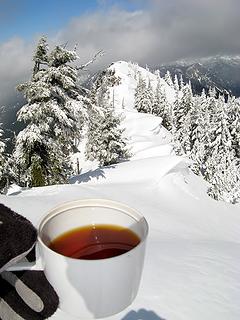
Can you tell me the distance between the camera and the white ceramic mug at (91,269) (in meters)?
1.93

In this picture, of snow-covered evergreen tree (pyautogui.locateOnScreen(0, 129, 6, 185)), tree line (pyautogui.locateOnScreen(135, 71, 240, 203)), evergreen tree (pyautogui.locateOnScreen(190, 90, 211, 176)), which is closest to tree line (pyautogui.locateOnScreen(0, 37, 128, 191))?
snow-covered evergreen tree (pyautogui.locateOnScreen(0, 129, 6, 185))

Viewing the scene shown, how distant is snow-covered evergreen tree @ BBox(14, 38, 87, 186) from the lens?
1566 centimetres

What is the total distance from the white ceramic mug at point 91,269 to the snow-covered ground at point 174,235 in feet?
0.68

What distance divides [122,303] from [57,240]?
59cm

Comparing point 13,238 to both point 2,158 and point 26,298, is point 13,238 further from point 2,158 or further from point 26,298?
point 2,158

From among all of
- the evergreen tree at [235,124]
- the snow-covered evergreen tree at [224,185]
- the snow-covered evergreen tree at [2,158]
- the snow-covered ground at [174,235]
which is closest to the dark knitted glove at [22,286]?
the snow-covered ground at [174,235]

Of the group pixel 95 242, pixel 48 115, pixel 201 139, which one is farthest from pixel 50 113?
pixel 201 139

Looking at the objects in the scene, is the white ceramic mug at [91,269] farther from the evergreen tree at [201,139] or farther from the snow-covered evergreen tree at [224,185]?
the evergreen tree at [201,139]

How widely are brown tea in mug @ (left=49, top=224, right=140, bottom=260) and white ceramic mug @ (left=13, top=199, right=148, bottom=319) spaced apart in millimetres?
47

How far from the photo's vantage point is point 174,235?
A: 5.40 meters

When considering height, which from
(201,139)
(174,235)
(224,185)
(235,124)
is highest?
(174,235)

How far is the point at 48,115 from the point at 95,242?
47.1 ft

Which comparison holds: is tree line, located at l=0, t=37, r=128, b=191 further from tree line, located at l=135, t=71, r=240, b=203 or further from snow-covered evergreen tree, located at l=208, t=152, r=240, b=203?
tree line, located at l=135, t=71, r=240, b=203

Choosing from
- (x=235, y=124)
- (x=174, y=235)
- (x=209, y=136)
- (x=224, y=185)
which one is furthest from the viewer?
(x=209, y=136)
